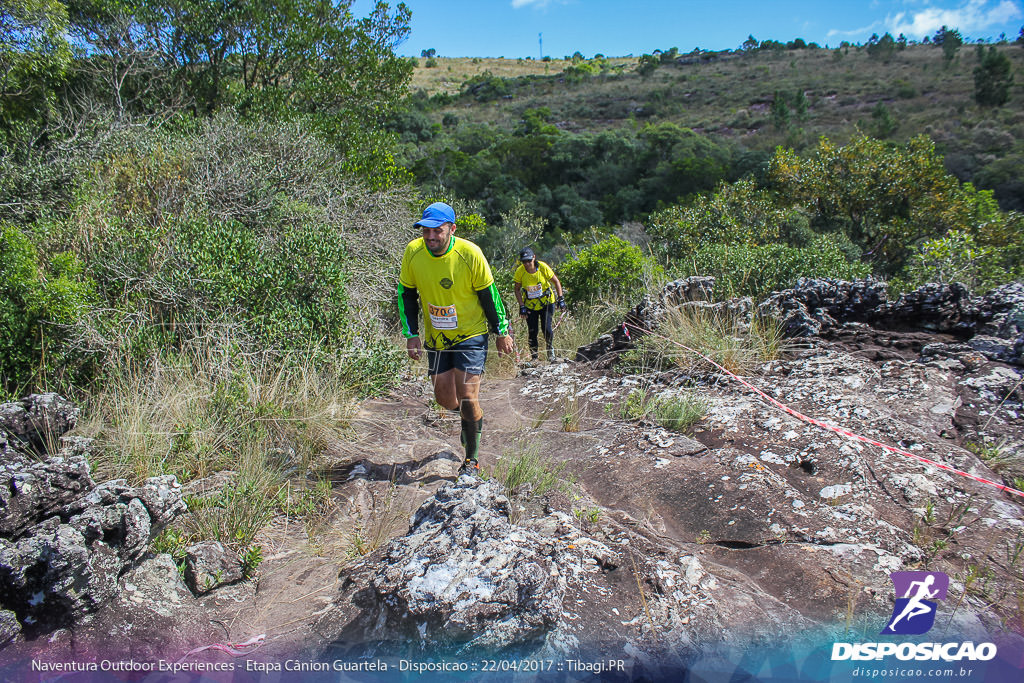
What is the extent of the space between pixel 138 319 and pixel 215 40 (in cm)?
981

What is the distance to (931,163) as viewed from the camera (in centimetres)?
1341

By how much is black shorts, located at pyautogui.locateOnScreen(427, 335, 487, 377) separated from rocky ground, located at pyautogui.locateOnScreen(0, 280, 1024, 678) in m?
0.64

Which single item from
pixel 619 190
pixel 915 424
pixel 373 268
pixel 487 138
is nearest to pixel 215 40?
pixel 373 268

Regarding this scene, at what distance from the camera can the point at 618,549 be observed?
9.05 feet

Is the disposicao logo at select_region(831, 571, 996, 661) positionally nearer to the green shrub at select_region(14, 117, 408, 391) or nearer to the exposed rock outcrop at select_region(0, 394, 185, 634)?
the exposed rock outcrop at select_region(0, 394, 185, 634)

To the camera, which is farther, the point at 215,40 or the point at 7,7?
the point at 215,40

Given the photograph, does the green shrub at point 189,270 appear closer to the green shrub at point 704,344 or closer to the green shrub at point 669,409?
the green shrub at point 669,409

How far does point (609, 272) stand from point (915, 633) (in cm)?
731

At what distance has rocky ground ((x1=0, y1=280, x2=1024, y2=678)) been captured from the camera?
2350 mm

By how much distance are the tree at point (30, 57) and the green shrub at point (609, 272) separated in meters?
8.56

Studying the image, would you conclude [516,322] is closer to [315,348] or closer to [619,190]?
[315,348]

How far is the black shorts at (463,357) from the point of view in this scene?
404 cm

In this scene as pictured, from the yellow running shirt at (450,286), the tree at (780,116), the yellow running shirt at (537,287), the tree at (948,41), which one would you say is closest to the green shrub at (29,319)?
the yellow running shirt at (450,286)

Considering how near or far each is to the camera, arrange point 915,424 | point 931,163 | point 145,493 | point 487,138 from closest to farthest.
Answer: point 145,493
point 915,424
point 931,163
point 487,138
